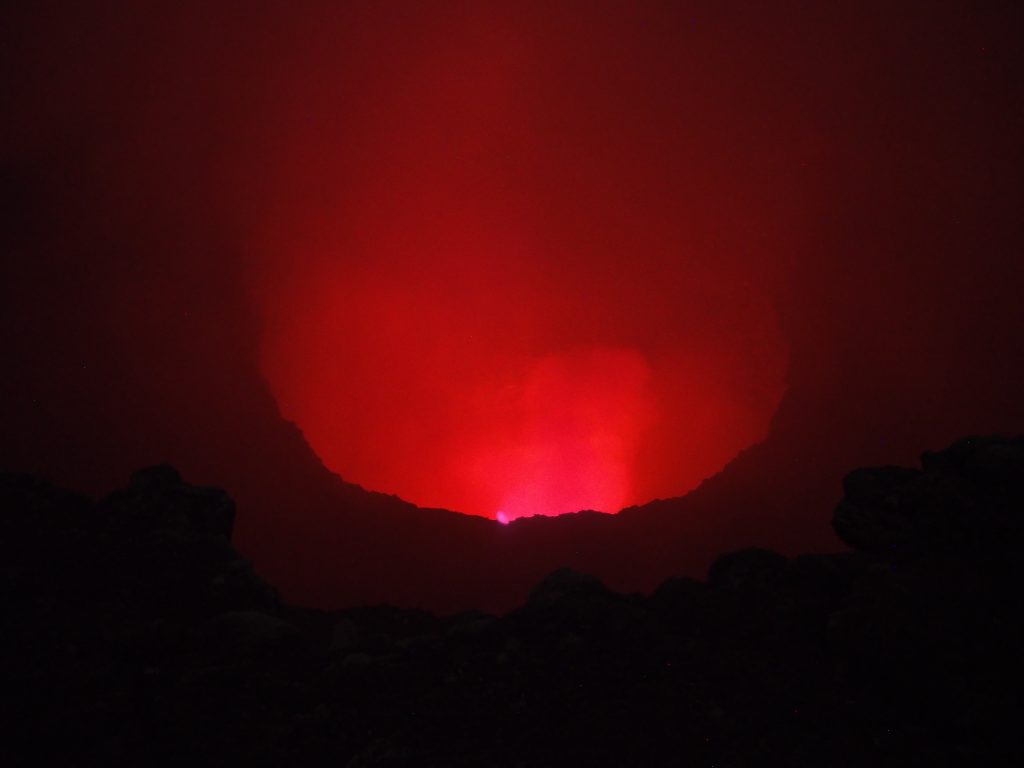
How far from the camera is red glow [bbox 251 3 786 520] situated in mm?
30672

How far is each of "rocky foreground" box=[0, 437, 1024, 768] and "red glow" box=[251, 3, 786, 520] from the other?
18.2 metres

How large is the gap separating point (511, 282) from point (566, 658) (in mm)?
38054

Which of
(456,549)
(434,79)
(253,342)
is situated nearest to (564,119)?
(434,79)

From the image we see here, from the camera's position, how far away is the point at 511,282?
142 ft

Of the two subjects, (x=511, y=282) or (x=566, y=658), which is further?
(x=511, y=282)

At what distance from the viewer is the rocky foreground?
5359mm

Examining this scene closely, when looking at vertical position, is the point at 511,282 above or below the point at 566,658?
above

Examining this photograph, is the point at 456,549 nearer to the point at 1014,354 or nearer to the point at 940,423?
the point at 940,423

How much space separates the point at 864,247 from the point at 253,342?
19.9 metres

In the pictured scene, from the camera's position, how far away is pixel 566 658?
649 cm

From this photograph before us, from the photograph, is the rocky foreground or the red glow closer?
the rocky foreground

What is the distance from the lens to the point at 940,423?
17828mm

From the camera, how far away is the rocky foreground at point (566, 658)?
17.6 feet

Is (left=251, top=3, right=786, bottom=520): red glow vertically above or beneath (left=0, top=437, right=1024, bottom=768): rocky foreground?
above
